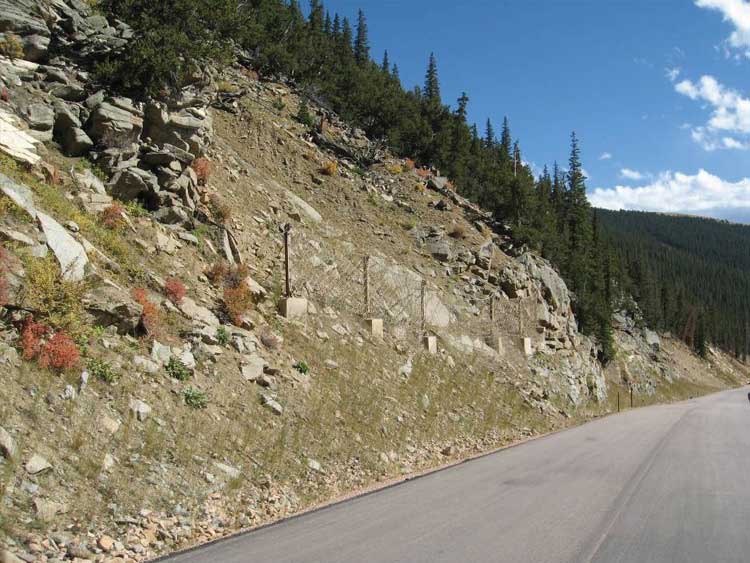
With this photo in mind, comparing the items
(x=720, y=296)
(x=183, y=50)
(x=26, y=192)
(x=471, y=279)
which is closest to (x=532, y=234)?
(x=471, y=279)

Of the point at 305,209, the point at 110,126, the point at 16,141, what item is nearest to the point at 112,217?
the point at 16,141

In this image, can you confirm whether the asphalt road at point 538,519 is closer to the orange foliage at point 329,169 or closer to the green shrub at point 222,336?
the green shrub at point 222,336

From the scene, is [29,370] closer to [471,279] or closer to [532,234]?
[471,279]

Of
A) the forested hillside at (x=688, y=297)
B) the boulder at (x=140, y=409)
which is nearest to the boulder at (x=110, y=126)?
the boulder at (x=140, y=409)

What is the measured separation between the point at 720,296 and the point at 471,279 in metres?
183

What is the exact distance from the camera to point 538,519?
7.44 m

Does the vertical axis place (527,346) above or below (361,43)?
below

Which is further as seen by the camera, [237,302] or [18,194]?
[237,302]

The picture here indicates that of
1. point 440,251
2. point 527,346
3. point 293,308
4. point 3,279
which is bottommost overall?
point 527,346

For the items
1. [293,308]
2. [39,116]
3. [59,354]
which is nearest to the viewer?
[59,354]

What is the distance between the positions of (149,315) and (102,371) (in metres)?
1.96

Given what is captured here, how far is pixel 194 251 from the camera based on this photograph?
47.4 ft

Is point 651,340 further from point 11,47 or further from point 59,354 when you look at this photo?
point 59,354

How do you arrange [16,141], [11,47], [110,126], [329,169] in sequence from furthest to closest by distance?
[329,169] → [11,47] → [110,126] → [16,141]
